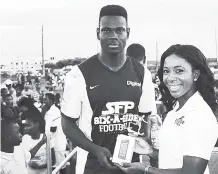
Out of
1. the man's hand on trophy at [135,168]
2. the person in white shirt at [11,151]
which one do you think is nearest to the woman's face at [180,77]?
the man's hand on trophy at [135,168]

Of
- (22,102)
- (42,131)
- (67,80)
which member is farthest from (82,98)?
(22,102)

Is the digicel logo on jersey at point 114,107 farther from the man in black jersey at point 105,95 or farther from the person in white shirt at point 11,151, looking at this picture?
the person in white shirt at point 11,151

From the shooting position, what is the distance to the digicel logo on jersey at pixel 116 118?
163 centimetres

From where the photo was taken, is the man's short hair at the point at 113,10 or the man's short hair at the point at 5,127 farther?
the man's short hair at the point at 5,127

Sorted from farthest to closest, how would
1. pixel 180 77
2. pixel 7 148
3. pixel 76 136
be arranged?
pixel 7 148 < pixel 76 136 < pixel 180 77

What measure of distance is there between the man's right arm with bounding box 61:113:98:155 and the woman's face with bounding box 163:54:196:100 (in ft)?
1.44

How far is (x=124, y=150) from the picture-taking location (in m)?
1.46

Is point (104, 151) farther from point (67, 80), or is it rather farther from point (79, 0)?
point (79, 0)

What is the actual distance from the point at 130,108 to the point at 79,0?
0.73 metres

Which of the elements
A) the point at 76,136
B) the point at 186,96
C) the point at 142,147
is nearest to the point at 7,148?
the point at 76,136

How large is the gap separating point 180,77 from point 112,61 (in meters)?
0.45

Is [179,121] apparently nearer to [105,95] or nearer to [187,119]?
[187,119]

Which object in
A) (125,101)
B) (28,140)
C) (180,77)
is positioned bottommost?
(28,140)

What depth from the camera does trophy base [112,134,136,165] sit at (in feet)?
4.75
